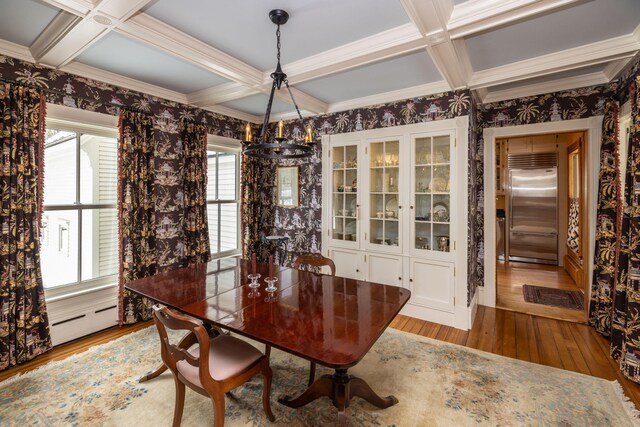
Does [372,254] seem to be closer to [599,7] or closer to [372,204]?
[372,204]

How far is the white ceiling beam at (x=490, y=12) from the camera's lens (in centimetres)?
179

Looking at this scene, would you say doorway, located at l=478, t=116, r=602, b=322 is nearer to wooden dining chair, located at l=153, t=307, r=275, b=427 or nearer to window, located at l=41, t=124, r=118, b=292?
wooden dining chair, located at l=153, t=307, r=275, b=427

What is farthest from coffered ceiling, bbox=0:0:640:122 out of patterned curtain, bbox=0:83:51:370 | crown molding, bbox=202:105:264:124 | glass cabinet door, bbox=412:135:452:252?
crown molding, bbox=202:105:264:124

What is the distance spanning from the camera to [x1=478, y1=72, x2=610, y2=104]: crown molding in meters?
2.99

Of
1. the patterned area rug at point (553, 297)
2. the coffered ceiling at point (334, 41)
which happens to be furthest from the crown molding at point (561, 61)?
the patterned area rug at point (553, 297)

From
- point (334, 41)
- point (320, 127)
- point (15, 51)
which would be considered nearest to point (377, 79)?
point (334, 41)

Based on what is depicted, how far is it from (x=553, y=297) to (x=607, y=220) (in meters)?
1.71

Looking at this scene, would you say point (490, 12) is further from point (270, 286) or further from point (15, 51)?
point (15, 51)

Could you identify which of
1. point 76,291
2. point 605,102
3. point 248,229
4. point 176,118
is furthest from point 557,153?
point 76,291

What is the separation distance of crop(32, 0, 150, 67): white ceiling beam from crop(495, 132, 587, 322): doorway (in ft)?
18.1

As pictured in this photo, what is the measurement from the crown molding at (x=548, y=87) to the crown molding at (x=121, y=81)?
3.68m

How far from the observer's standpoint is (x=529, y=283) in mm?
4801

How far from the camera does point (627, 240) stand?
2.44 meters

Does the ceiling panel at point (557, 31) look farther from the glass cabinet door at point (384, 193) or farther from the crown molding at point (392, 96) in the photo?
the glass cabinet door at point (384, 193)
